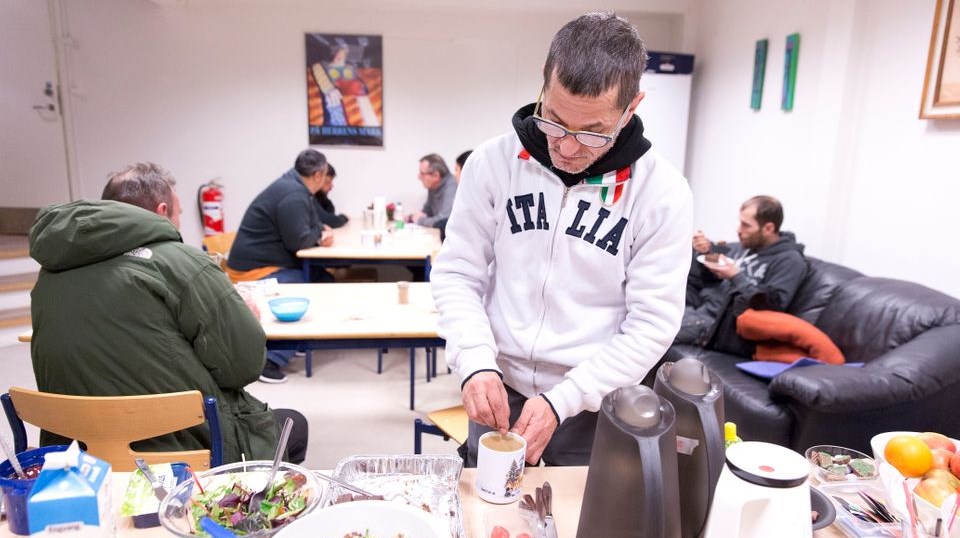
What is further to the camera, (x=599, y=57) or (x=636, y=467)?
(x=599, y=57)

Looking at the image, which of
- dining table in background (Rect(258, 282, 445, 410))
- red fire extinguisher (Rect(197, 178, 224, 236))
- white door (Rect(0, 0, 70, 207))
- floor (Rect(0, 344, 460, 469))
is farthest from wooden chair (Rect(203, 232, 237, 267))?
white door (Rect(0, 0, 70, 207))

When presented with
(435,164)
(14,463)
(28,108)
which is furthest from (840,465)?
(28,108)

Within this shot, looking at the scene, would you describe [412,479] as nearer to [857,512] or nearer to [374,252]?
[857,512]

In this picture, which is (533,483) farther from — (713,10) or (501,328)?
(713,10)

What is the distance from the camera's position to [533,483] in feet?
3.21

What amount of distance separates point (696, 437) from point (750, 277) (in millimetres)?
2602

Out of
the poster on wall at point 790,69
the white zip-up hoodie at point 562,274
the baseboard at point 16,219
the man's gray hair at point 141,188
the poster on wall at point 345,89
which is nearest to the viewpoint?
the white zip-up hoodie at point 562,274

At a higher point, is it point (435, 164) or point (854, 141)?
point (854, 141)

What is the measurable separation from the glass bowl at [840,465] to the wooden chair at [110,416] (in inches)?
48.4

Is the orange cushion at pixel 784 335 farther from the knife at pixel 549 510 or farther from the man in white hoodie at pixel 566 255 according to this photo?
the knife at pixel 549 510

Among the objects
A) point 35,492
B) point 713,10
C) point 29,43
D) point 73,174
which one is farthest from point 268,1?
point 35,492

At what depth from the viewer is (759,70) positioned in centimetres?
396

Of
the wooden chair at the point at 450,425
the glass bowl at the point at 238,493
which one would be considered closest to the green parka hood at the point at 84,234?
the glass bowl at the point at 238,493

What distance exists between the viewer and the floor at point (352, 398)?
2725 millimetres
